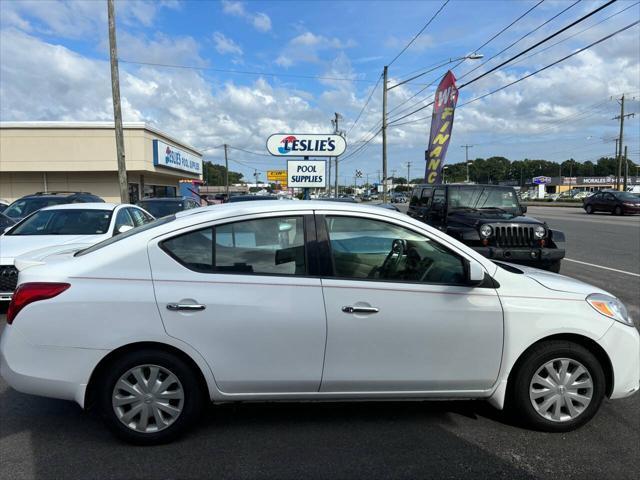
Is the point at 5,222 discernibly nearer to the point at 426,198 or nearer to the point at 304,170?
the point at 304,170

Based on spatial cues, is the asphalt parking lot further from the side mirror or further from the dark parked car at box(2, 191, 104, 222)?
the dark parked car at box(2, 191, 104, 222)

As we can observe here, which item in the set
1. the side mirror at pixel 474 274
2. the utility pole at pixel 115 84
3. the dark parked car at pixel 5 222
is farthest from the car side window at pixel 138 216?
the utility pole at pixel 115 84

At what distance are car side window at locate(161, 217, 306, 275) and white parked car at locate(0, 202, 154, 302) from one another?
3889mm

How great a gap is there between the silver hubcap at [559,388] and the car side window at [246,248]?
185cm

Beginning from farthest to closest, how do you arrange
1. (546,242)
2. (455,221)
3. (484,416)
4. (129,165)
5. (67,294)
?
(129,165) → (455,221) → (546,242) → (484,416) → (67,294)

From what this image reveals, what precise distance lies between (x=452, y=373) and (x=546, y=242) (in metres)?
5.92

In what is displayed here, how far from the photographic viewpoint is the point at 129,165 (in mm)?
27938

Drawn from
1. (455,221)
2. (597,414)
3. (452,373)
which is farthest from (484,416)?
(455,221)

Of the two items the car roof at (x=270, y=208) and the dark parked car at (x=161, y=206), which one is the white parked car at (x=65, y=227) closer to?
the car roof at (x=270, y=208)

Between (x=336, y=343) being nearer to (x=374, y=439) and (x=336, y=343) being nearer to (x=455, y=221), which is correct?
(x=374, y=439)

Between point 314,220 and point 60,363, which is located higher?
point 314,220

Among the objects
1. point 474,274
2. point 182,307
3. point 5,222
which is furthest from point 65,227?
point 474,274

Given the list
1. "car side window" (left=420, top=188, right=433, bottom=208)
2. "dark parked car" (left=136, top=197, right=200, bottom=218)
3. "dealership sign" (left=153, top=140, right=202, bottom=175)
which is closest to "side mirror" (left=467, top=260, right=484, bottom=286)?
"car side window" (left=420, top=188, right=433, bottom=208)

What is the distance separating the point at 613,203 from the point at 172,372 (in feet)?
112
